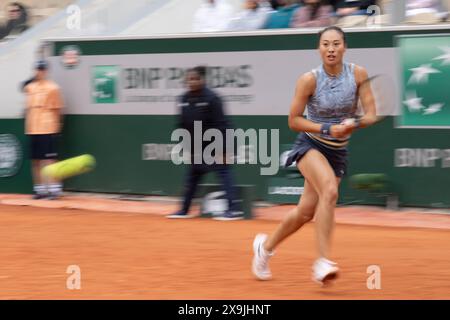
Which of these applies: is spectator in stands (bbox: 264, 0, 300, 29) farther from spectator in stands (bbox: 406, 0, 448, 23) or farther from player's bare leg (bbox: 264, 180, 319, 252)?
player's bare leg (bbox: 264, 180, 319, 252)

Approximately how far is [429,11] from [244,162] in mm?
3184

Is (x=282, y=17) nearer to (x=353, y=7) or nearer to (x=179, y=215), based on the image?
(x=353, y=7)

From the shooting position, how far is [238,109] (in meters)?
14.1

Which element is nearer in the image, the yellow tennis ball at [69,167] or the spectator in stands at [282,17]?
the spectator in stands at [282,17]

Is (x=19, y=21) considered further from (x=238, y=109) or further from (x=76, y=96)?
(x=238, y=109)

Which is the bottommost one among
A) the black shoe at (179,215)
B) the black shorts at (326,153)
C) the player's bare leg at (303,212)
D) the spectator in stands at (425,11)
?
the black shoe at (179,215)

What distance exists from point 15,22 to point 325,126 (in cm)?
1318

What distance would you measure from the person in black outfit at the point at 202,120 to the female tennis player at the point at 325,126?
491 centimetres

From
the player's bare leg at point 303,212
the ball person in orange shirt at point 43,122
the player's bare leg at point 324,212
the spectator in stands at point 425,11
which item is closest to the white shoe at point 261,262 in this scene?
the player's bare leg at point 303,212

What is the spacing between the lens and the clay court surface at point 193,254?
Answer: 25.7 feet

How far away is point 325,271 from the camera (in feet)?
24.3

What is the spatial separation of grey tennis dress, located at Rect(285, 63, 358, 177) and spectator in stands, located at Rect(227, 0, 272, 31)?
7250 millimetres

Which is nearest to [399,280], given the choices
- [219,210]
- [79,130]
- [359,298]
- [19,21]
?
[359,298]

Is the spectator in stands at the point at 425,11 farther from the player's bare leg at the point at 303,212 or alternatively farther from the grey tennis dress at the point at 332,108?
the player's bare leg at the point at 303,212
